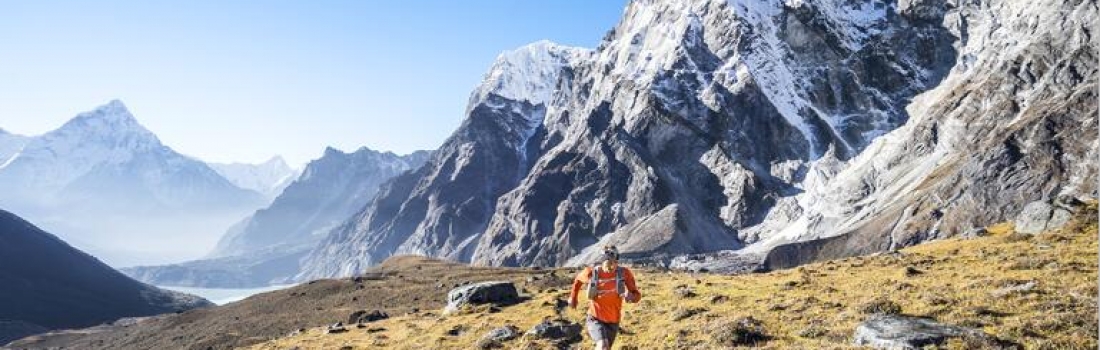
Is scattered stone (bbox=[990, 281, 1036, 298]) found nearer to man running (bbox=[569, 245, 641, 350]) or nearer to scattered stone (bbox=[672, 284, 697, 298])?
man running (bbox=[569, 245, 641, 350])

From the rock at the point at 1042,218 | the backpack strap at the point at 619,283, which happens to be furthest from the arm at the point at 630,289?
the rock at the point at 1042,218

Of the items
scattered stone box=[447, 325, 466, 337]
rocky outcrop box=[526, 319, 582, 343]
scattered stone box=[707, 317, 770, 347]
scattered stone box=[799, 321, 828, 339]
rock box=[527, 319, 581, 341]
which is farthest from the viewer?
scattered stone box=[447, 325, 466, 337]

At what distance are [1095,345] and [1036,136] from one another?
639 ft

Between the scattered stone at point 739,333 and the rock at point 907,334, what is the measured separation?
4.03m

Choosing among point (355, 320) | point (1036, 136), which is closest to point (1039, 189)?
point (1036, 136)

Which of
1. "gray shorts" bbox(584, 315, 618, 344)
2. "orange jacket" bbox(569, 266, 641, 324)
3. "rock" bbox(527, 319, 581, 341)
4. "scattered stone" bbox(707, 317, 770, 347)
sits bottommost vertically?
"scattered stone" bbox(707, 317, 770, 347)

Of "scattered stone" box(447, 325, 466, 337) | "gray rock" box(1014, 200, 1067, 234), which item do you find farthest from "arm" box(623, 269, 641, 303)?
"gray rock" box(1014, 200, 1067, 234)

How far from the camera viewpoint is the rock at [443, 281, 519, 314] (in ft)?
202

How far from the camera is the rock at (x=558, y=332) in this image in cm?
3800

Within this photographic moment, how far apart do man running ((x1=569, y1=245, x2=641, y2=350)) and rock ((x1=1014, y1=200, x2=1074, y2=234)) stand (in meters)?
53.6

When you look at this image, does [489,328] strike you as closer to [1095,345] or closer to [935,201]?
[1095,345]

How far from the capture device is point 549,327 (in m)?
39.2

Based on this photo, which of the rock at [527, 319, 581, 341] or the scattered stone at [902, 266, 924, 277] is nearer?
the rock at [527, 319, 581, 341]

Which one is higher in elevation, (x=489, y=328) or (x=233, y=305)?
(x=233, y=305)
